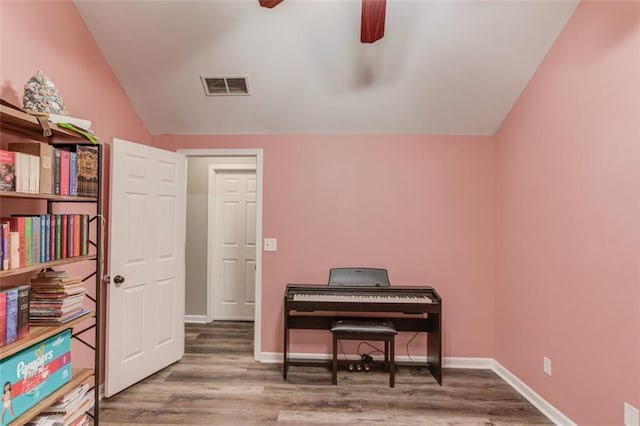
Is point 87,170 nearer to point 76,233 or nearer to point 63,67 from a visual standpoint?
point 76,233

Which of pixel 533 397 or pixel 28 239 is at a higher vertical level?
pixel 28 239

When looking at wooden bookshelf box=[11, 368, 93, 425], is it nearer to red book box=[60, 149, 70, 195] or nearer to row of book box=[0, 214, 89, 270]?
row of book box=[0, 214, 89, 270]

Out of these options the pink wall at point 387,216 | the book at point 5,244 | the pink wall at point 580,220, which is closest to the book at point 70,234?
the book at point 5,244

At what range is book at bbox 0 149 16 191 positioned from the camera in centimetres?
140

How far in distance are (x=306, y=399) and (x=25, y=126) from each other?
2496mm

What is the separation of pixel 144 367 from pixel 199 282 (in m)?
1.62

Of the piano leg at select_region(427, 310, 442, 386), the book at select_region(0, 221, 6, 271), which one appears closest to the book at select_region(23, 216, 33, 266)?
the book at select_region(0, 221, 6, 271)

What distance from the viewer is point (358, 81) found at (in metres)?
2.65

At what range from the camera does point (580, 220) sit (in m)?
2.02

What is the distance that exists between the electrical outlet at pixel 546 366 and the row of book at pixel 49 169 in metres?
3.24

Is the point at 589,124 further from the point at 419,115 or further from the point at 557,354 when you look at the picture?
the point at 557,354

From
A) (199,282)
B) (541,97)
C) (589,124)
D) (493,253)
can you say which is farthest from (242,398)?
(541,97)

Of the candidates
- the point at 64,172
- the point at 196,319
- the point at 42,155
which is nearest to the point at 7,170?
the point at 42,155

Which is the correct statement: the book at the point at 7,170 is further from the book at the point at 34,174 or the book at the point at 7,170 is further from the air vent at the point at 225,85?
the air vent at the point at 225,85
